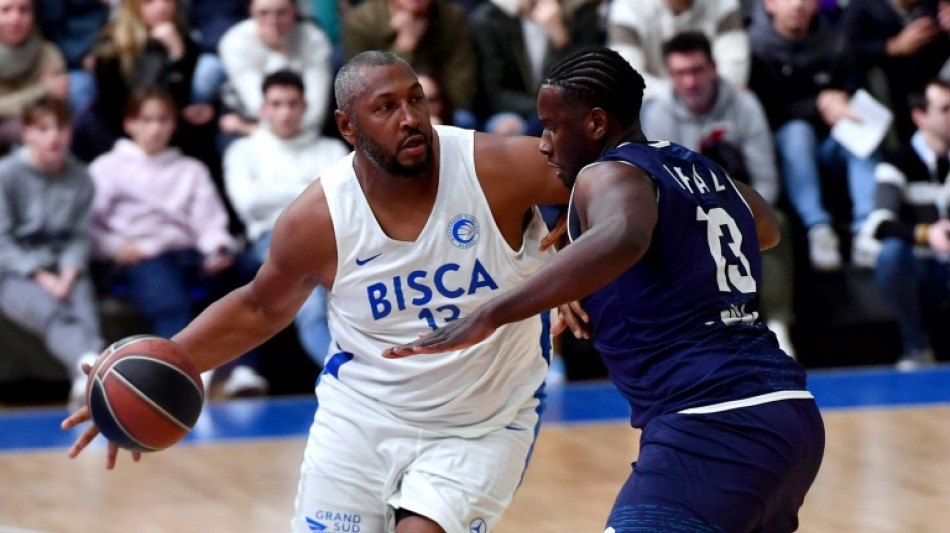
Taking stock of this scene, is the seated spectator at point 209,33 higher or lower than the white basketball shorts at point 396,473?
higher

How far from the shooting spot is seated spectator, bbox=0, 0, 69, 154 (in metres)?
9.27

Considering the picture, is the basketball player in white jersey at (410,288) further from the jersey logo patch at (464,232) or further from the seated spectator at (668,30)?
the seated spectator at (668,30)

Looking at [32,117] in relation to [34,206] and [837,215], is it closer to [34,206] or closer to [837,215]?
[34,206]

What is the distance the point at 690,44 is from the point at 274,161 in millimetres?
2602

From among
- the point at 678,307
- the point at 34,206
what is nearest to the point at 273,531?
the point at 678,307

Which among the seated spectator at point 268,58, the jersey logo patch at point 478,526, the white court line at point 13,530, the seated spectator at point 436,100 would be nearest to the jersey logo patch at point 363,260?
the jersey logo patch at point 478,526

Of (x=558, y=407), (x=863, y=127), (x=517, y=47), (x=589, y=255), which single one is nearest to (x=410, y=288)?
(x=589, y=255)

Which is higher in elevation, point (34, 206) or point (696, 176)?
point (696, 176)

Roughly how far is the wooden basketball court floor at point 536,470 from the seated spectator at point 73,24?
2.44 meters

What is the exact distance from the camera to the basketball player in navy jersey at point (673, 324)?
3.34 meters

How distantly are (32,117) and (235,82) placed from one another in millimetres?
1288

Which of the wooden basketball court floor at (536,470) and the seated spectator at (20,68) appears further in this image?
the seated spectator at (20,68)

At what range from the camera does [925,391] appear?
336 inches

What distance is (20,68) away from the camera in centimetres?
938
